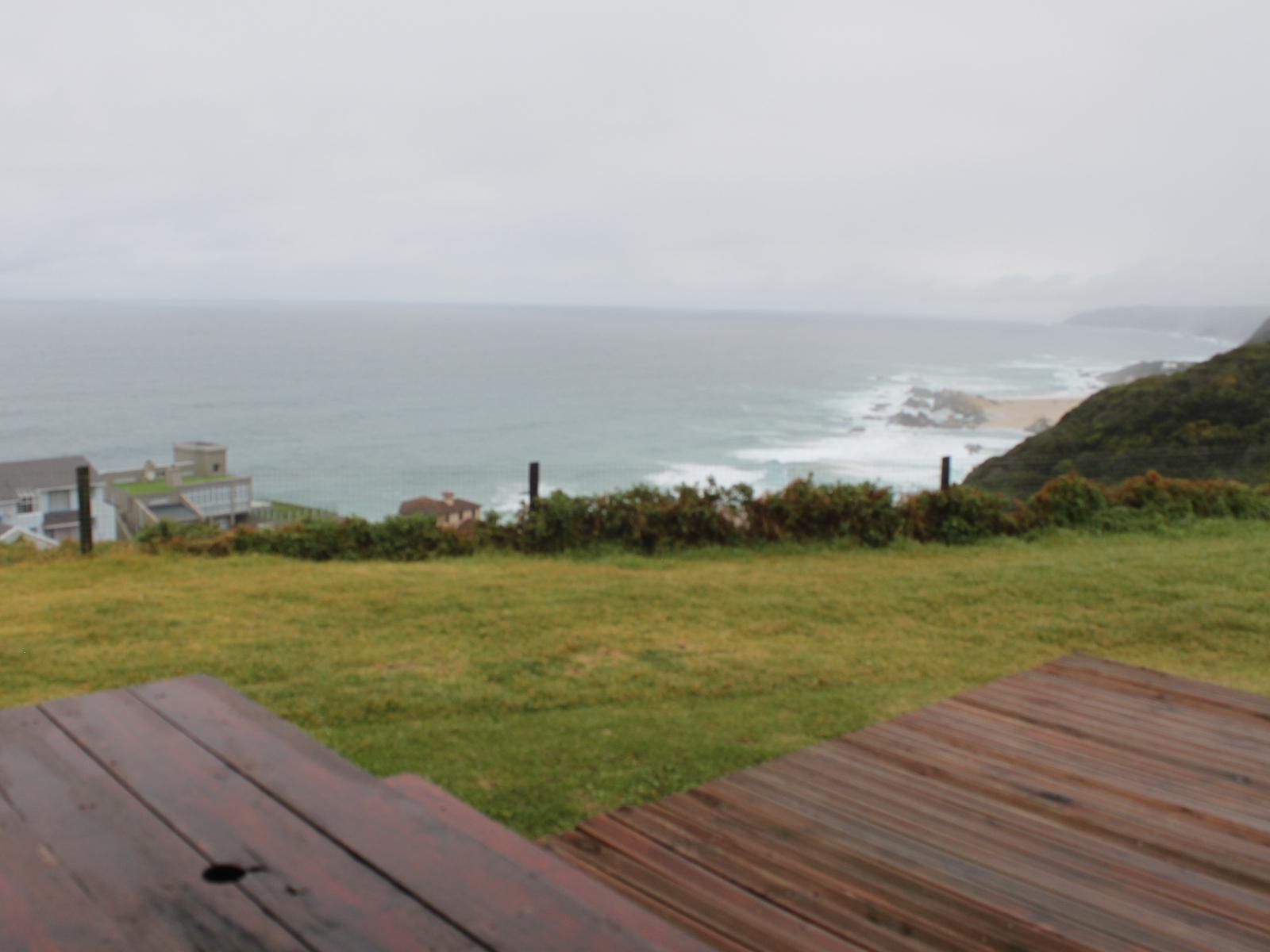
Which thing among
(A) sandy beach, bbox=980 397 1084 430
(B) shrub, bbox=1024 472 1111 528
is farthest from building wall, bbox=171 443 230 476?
(A) sandy beach, bbox=980 397 1084 430

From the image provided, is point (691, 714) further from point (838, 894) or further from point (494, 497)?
point (494, 497)

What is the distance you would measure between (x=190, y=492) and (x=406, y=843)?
2559cm

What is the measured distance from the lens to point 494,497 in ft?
109

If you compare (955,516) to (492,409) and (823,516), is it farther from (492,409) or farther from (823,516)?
(492,409)

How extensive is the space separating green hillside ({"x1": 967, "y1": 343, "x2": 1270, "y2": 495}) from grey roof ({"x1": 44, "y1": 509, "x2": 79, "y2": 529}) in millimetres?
20226

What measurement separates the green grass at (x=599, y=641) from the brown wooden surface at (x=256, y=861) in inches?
62.5

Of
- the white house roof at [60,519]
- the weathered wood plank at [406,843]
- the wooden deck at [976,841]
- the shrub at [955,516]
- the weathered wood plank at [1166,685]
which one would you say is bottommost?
the white house roof at [60,519]

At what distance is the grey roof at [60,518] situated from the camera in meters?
22.5

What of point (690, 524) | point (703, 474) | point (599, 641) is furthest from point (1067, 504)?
point (703, 474)

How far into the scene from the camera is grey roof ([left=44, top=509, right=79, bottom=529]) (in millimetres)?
22534

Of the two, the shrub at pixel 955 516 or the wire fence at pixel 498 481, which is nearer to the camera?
the shrub at pixel 955 516

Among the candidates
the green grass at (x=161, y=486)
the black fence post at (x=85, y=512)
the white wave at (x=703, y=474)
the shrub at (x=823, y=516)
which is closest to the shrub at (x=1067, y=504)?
the shrub at (x=823, y=516)

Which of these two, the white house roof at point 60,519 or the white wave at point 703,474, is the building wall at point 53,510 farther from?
the white wave at point 703,474

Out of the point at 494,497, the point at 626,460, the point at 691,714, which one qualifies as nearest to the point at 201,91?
the point at 494,497
